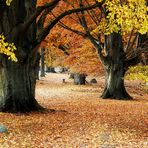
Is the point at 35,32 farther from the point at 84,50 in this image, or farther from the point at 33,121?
the point at 84,50

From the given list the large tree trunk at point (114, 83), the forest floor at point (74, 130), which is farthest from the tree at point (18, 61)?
the large tree trunk at point (114, 83)

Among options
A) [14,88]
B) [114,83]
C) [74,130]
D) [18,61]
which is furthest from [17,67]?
[114,83]

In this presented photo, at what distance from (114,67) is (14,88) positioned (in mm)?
11752

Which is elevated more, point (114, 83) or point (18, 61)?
point (18, 61)

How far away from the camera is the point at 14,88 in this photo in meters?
16.3

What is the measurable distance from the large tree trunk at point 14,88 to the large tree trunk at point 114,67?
10.8 meters

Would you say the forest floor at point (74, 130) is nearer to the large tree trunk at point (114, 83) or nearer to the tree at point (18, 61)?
the tree at point (18, 61)

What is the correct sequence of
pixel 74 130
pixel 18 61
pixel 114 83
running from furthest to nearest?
pixel 114 83 → pixel 18 61 → pixel 74 130

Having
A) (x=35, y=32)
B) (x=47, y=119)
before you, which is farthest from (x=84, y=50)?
(x=47, y=119)

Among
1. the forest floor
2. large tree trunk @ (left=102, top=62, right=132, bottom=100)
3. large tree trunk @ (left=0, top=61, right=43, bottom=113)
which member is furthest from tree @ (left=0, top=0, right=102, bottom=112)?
large tree trunk @ (left=102, top=62, right=132, bottom=100)

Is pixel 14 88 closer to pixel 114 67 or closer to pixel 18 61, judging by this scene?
pixel 18 61

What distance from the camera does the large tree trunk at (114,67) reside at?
2667 centimetres

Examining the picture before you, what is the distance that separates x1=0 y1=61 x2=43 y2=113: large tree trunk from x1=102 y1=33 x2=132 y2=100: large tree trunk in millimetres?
10842

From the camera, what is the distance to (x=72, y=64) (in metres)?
37.2
